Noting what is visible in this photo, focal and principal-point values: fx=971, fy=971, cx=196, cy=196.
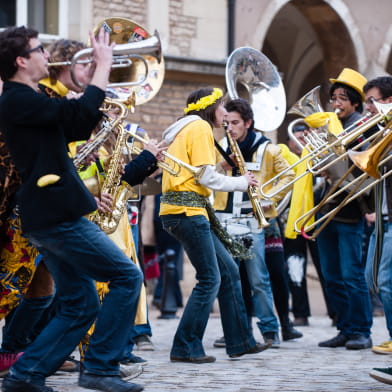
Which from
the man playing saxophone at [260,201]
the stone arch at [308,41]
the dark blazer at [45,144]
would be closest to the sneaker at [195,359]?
the man playing saxophone at [260,201]

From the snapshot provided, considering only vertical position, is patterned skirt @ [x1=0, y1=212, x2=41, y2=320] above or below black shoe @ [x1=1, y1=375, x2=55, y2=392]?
above

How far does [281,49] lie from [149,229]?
10560 millimetres

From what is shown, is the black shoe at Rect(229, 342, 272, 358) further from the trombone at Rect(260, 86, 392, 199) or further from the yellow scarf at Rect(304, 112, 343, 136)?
the yellow scarf at Rect(304, 112, 343, 136)

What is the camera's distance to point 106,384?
475 cm

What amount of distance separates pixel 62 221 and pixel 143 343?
113 inches

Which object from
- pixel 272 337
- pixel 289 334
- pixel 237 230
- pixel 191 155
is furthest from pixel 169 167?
pixel 289 334

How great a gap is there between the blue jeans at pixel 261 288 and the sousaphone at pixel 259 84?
986 millimetres

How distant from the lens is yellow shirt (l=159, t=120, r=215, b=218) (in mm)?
6219

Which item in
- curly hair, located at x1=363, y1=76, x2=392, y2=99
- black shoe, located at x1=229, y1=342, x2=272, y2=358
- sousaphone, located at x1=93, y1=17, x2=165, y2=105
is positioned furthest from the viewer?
curly hair, located at x1=363, y1=76, x2=392, y2=99

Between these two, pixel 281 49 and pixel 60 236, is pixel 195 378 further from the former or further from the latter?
pixel 281 49

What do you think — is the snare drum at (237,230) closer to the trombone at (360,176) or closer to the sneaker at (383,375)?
the trombone at (360,176)

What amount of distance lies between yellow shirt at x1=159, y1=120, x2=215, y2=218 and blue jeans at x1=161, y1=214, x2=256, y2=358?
57 millimetres

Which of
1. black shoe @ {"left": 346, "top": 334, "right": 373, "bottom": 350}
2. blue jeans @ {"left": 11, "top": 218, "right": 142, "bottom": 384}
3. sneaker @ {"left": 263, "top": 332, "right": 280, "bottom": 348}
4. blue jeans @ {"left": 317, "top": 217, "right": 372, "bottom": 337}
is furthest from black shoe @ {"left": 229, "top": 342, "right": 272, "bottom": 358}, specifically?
blue jeans @ {"left": 11, "top": 218, "right": 142, "bottom": 384}

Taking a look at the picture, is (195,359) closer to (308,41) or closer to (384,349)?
(384,349)
